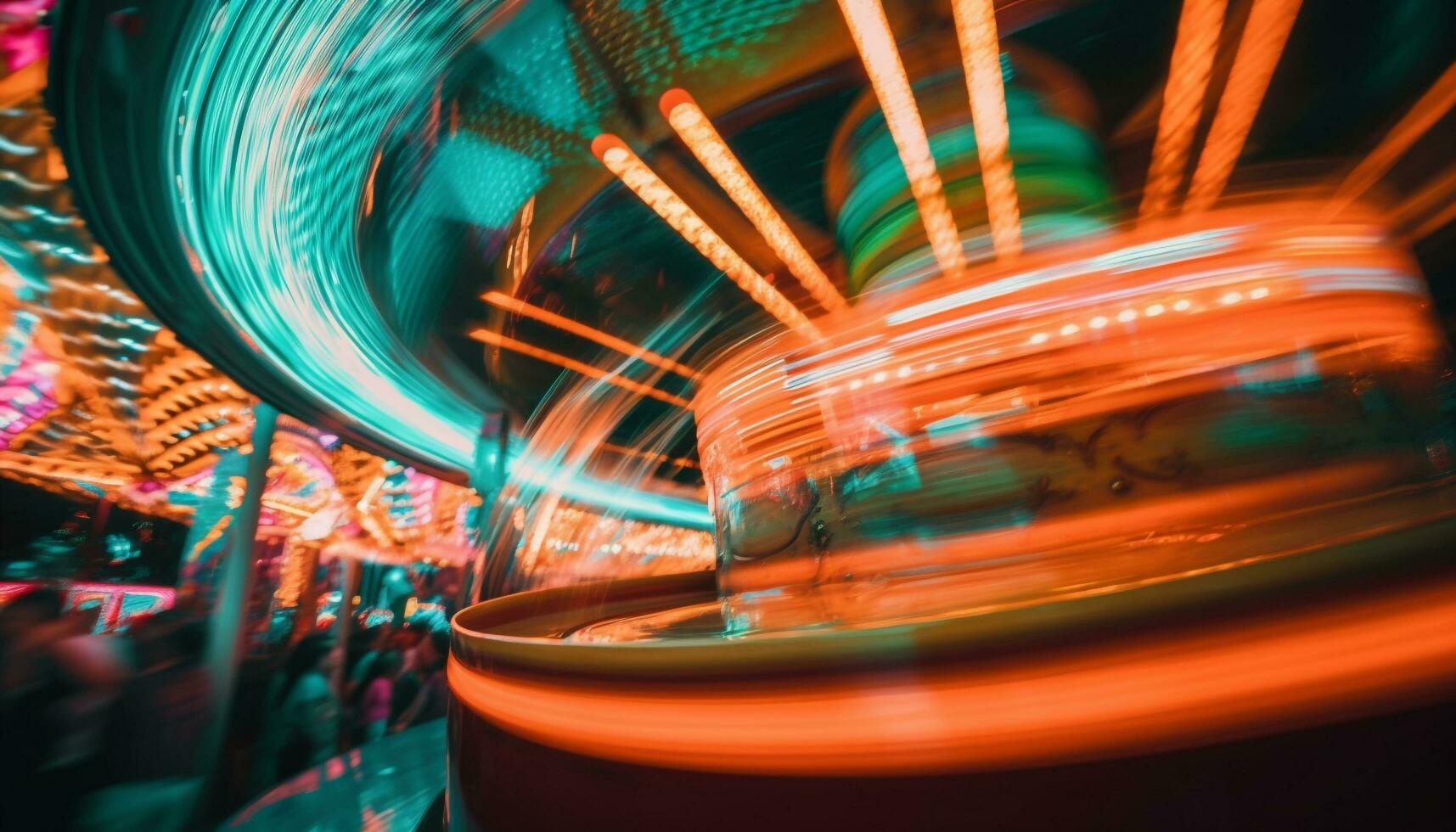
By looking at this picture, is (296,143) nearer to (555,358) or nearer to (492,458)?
(555,358)

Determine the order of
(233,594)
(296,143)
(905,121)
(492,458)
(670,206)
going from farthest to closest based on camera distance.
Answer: (492,458), (233,594), (670,206), (296,143), (905,121)

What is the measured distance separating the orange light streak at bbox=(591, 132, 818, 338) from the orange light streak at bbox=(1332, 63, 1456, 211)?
3.89 m

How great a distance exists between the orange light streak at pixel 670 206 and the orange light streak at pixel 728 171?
0.26 meters

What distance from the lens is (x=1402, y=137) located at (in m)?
4.49

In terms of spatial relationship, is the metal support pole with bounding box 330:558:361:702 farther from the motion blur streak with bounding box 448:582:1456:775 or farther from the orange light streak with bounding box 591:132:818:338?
the motion blur streak with bounding box 448:582:1456:775

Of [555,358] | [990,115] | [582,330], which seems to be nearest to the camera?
[990,115]

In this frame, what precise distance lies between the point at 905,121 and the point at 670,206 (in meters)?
1.44

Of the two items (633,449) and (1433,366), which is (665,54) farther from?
(633,449)

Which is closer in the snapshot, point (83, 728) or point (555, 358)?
point (83, 728)

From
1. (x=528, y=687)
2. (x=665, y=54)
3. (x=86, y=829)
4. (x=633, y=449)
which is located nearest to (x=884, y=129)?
(x=665, y=54)

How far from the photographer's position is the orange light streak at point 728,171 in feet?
10.3

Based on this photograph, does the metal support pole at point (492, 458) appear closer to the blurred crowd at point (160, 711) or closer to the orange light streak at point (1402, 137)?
the blurred crowd at point (160, 711)

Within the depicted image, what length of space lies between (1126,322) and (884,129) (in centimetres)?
189

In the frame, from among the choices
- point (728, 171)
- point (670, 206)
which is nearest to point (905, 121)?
point (728, 171)
